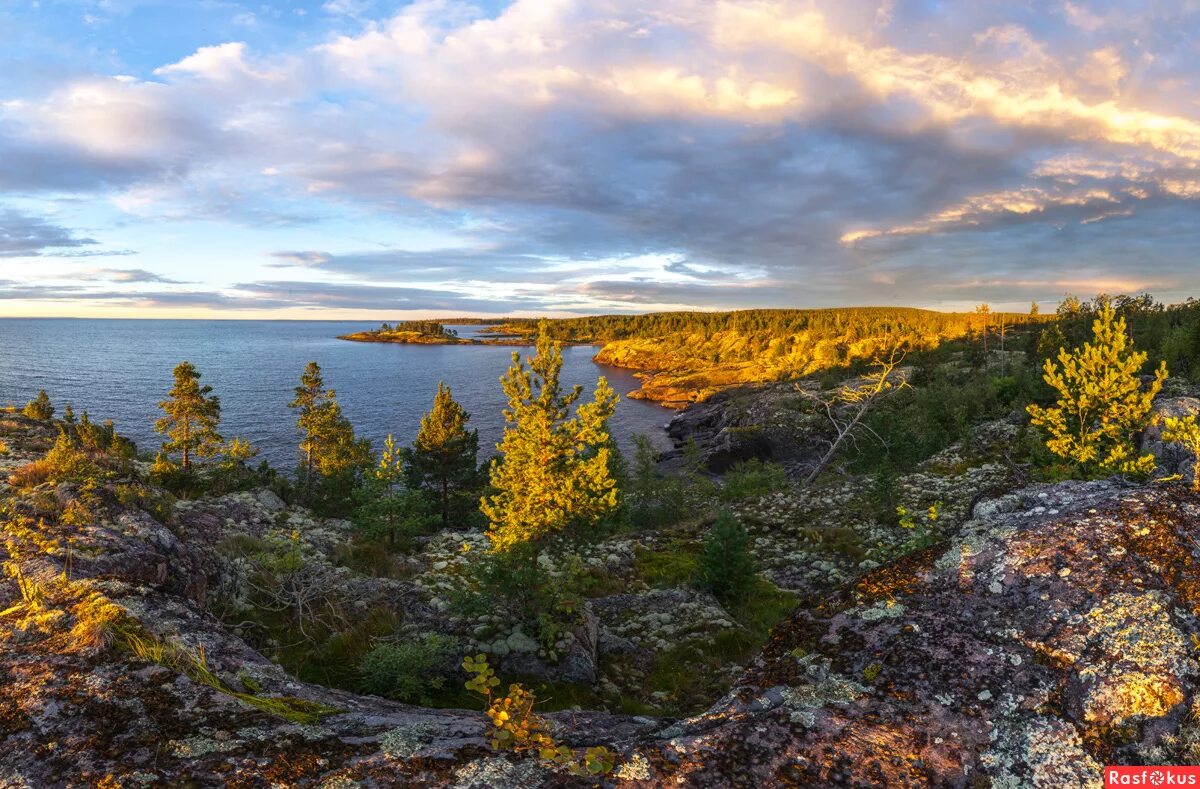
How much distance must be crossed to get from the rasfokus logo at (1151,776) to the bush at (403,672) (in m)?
7.70

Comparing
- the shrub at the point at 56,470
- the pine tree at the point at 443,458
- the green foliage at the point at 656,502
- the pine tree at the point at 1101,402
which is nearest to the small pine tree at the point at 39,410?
the pine tree at the point at 443,458

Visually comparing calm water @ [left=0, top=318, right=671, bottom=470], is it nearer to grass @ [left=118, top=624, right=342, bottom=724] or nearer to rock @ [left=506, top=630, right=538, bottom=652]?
rock @ [left=506, top=630, right=538, bottom=652]

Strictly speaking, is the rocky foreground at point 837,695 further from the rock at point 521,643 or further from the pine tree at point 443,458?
the pine tree at point 443,458

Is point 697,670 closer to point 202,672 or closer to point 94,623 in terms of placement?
point 202,672

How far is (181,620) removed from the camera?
6141mm

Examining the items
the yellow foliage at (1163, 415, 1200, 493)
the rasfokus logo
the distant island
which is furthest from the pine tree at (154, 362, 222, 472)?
the distant island

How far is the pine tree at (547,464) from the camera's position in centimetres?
1352

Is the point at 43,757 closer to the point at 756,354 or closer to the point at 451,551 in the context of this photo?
the point at 451,551

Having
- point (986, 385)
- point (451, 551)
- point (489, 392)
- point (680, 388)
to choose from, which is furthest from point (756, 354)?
point (451, 551)

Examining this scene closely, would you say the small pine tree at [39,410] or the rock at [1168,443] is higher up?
the rock at [1168,443]

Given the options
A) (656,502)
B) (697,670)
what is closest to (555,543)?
(697,670)

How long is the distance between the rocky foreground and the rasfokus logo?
0.07 meters

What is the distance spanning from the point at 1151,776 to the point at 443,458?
3313cm

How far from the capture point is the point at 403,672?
8.14 metres
